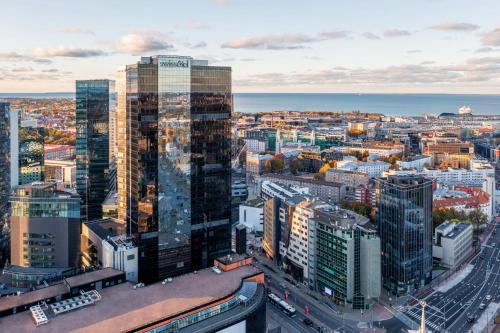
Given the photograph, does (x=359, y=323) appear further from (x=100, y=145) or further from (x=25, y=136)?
(x=25, y=136)

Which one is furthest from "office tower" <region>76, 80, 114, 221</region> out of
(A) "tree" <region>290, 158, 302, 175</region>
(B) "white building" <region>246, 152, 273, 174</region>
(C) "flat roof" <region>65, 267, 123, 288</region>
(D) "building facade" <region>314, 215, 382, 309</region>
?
(A) "tree" <region>290, 158, 302, 175</region>

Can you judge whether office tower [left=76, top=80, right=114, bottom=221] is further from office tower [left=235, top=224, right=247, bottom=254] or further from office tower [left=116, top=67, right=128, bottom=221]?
office tower [left=235, top=224, right=247, bottom=254]

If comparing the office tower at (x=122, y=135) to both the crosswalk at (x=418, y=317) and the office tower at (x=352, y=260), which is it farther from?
the crosswalk at (x=418, y=317)

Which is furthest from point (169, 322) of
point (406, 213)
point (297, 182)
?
point (297, 182)

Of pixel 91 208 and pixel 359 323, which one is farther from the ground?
pixel 91 208

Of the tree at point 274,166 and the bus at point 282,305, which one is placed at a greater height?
the tree at point 274,166

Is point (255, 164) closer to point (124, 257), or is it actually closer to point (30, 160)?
point (30, 160)

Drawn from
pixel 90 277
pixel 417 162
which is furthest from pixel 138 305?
pixel 417 162

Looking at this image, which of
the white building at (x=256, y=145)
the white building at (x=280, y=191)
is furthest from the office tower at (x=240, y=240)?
the white building at (x=256, y=145)
